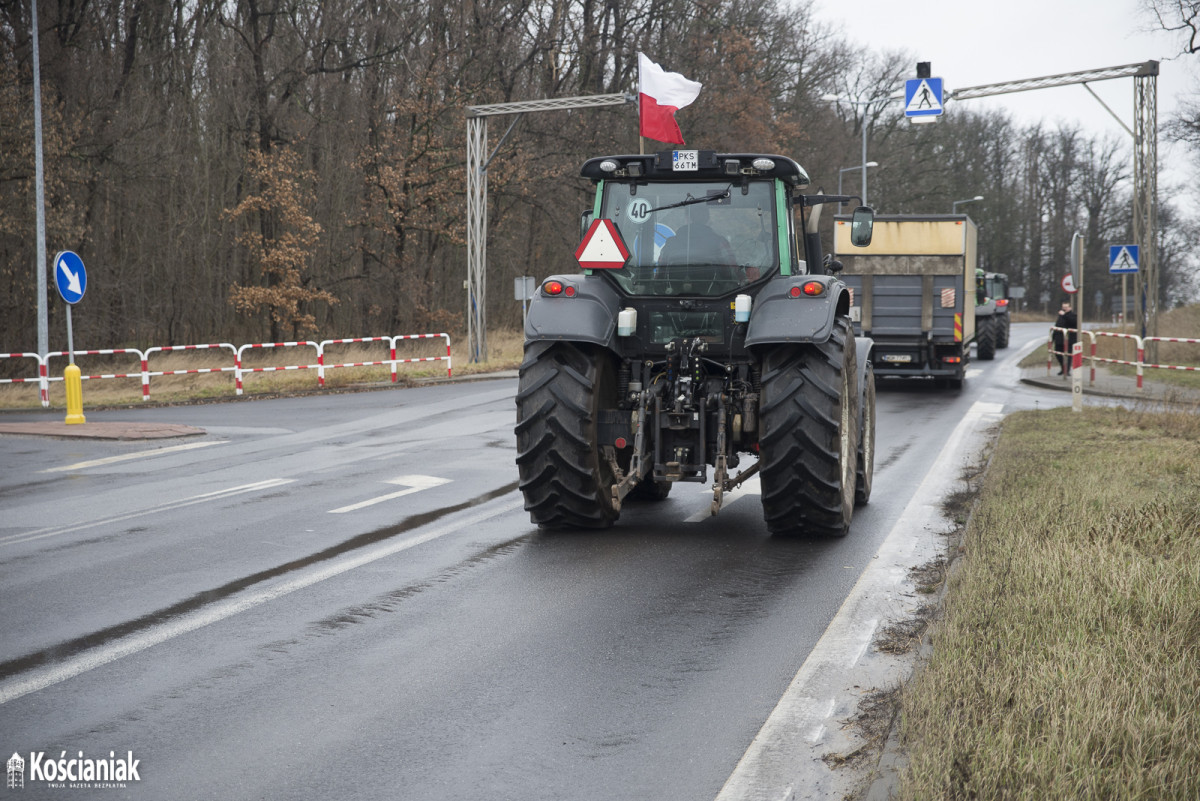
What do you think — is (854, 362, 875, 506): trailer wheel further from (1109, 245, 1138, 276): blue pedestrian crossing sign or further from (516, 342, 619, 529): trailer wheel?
(1109, 245, 1138, 276): blue pedestrian crossing sign

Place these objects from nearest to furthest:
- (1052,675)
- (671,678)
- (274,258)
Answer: (1052,675) → (671,678) → (274,258)

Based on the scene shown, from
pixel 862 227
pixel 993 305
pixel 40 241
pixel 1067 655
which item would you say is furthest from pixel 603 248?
pixel 993 305

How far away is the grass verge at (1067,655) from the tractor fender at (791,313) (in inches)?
65.8

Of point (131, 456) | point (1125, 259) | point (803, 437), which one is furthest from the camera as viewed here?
point (1125, 259)

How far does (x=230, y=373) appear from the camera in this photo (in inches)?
1028

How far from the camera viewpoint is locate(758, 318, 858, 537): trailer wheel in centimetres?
759

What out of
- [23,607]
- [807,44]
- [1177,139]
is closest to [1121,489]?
[23,607]

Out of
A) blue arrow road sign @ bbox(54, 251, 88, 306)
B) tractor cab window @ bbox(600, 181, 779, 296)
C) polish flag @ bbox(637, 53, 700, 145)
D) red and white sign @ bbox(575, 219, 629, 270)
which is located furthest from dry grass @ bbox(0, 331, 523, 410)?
tractor cab window @ bbox(600, 181, 779, 296)

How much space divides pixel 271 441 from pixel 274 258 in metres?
18.8

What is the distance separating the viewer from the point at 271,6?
32.6 metres

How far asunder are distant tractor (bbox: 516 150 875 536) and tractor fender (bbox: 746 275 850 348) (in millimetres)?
13

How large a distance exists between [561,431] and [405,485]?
340 centimetres

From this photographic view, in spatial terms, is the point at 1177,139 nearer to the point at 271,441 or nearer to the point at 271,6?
the point at 271,6

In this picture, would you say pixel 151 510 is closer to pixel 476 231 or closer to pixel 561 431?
pixel 561 431
